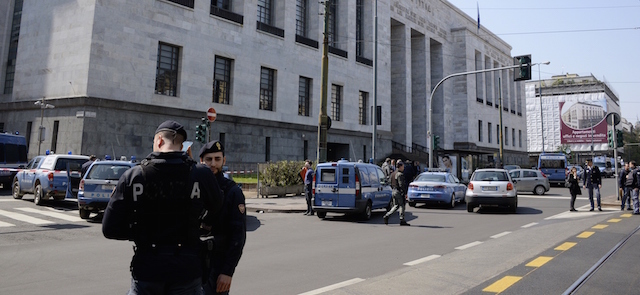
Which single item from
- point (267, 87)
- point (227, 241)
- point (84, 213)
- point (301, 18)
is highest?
point (301, 18)

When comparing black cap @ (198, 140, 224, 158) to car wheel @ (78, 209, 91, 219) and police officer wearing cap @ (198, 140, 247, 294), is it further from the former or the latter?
car wheel @ (78, 209, 91, 219)

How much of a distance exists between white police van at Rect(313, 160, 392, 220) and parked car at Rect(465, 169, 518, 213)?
163 inches

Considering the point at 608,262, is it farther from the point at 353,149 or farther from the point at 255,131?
the point at 353,149

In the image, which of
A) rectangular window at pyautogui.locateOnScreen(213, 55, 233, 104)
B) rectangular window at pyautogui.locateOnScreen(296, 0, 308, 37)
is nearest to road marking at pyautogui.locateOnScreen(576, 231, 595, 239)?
rectangular window at pyautogui.locateOnScreen(213, 55, 233, 104)

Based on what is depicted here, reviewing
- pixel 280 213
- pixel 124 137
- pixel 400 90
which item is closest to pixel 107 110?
pixel 124 137

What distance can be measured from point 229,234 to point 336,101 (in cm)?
3614

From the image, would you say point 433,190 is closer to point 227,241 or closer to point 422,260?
point 422,260

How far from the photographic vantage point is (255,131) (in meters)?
31.6

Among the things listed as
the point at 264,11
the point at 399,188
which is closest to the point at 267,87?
the point at 264,11

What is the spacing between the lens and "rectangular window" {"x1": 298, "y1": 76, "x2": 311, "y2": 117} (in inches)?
1404

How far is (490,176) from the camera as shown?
15.7 m

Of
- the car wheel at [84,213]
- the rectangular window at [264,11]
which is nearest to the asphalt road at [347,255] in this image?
the car wheel at [84,213]

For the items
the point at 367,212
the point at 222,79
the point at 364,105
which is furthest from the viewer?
the point at 364,105

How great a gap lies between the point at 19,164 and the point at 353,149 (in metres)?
26.0
